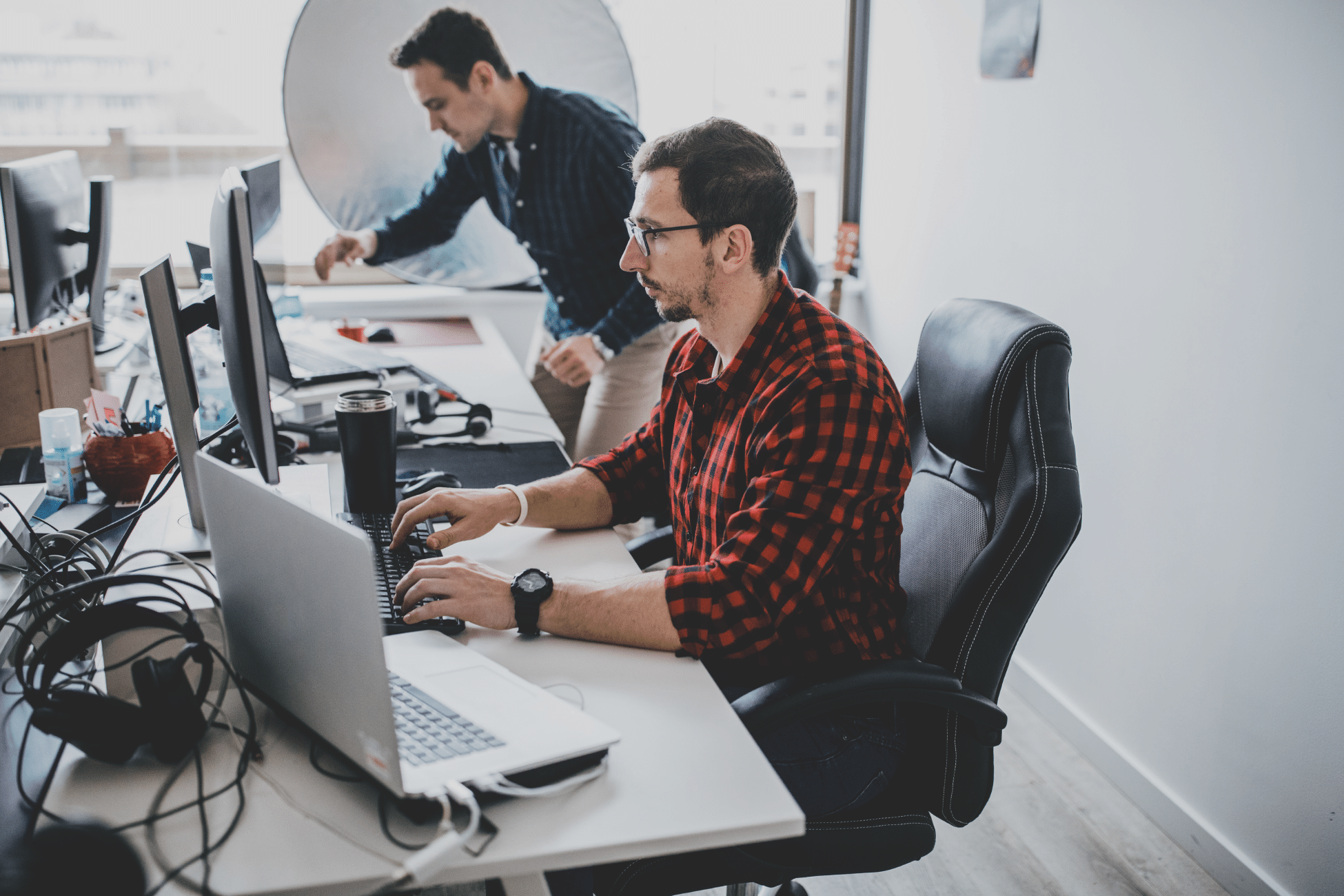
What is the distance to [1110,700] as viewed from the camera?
2039 millimetres

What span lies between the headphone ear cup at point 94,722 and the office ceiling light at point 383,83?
2103mm

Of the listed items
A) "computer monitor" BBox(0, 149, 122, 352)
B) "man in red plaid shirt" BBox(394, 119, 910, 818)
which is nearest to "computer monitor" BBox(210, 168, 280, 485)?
"man in red plaid shirt" BBox(394, 119, 910, 818)

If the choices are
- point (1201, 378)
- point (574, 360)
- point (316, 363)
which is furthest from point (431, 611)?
point (1201, 378)

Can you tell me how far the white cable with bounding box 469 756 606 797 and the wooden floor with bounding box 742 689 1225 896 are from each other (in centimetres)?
101

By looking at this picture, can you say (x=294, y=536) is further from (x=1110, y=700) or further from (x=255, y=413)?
(x=1110, y=700)

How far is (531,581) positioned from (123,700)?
421mm

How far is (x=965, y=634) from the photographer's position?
1.17m

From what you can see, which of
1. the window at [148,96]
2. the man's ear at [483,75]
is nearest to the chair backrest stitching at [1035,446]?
the man's ear at [483,75]

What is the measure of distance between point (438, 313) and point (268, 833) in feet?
8.45

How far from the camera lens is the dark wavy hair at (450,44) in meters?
2.15

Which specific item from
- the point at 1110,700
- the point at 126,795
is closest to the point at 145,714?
the point at 126,795

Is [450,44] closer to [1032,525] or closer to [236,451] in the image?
[236,451]

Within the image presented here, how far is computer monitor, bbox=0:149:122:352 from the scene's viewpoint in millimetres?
1779

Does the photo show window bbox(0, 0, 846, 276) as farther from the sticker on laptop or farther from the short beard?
the sticker on laptop
